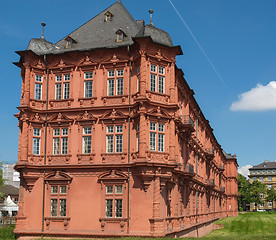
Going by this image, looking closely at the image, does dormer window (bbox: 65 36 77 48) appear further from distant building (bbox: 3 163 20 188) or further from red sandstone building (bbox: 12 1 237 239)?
distant building (bbox: 3 163 20 188)

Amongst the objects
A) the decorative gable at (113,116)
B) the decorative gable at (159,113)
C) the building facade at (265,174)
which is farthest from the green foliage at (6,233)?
the building facade at (265,174)

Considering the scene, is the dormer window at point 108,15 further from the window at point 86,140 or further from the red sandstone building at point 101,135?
the window at point 86,140

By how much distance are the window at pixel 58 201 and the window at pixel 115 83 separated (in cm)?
929

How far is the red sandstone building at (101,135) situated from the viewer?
3206 cm

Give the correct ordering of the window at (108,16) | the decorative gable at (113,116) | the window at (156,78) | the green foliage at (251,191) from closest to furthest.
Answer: the window at (156,78) → the decorative gable at (113,116) → the window at (108,16) → the green foliage at (251,191)

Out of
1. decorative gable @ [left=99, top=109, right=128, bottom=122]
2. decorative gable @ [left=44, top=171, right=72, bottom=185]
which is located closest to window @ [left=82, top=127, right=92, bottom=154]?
decorative gable @ [left=99, top=109, right=128, bottom=122]

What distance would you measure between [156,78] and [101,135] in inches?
267

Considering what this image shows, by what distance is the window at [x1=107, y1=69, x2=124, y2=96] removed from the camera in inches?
1356

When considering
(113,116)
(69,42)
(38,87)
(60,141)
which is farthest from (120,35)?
(60,141)

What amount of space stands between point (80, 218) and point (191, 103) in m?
21.8

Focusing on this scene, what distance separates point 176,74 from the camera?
36.9 m

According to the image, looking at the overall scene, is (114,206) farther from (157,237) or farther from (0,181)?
(0,181)

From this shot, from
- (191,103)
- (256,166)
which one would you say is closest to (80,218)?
(191,103)

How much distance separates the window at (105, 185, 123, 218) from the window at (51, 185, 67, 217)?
13.1 ft
